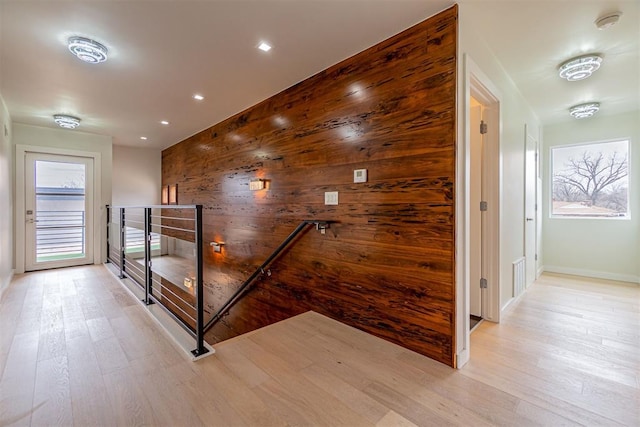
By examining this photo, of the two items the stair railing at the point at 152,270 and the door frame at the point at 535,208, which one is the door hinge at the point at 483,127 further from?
the stair railing at the point at 152,270

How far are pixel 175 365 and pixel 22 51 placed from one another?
118 inches

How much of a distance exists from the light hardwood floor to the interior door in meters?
1.11

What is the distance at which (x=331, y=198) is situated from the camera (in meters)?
2.77

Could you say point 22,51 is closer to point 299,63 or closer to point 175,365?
point 299,63

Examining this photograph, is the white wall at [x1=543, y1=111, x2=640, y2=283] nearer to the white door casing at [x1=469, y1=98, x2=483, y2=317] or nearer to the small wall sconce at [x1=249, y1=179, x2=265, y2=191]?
the white door casing at [x1=469, y1=98, x2=483, y2=317]

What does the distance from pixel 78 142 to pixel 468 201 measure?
6.42 metres

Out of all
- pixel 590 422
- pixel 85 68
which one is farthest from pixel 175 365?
pixel 85 68

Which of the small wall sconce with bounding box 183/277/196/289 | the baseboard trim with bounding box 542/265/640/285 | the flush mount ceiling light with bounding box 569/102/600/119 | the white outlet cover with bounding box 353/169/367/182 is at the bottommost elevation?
the small wall sconce with bounding box 183/277/196/289

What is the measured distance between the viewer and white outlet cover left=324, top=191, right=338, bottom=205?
2732mm

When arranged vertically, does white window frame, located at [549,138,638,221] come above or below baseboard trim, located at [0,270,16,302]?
above

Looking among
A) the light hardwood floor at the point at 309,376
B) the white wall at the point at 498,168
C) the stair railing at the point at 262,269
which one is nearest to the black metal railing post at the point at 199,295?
the light hardwood floor at the point at 309,376

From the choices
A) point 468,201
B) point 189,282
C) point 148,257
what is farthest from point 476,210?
point 189,282

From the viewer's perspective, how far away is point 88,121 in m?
4.54

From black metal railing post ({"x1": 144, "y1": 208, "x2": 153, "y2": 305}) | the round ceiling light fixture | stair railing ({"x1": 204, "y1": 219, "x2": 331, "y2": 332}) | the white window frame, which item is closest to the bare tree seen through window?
the white window frame
